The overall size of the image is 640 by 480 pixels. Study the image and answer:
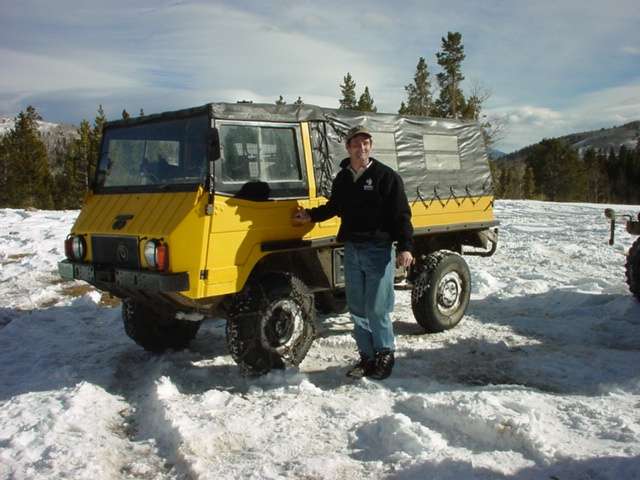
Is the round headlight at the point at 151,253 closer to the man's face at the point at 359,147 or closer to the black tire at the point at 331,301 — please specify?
the man's face at the point at 359,147

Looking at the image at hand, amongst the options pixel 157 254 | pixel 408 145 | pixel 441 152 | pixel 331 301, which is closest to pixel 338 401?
pixel 157 254

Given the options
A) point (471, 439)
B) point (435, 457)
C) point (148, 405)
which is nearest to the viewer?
point (435, 457)

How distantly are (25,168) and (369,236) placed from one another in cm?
3621

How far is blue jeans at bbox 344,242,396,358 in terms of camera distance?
16.2ft

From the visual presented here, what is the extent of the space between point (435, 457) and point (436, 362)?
219 cm

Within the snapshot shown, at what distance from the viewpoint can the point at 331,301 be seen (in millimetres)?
6590

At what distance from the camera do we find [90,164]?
6102 mm

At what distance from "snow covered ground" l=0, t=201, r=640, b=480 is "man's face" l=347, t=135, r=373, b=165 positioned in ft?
6.20

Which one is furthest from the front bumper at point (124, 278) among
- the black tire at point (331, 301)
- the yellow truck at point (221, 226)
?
the black tire at point (331, 301)

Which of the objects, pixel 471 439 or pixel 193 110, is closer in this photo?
pixel 471 439

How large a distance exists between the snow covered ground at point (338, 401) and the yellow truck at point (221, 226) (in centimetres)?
45

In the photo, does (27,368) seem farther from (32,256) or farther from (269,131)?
(32,256)

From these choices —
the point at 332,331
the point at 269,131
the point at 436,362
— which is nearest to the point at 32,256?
the point at 332,331

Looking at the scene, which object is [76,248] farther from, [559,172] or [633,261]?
[559,172]
